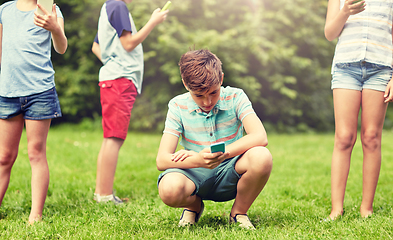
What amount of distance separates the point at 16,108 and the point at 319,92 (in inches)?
399

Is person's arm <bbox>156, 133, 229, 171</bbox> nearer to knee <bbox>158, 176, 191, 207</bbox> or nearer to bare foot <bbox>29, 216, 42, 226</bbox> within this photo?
knee <bbox>158, 176, 191, 207</bbox>

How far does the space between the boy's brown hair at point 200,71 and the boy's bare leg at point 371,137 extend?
1.11 m

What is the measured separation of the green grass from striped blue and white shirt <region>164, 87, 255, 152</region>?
0.57 metres

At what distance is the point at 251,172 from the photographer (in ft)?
7.29

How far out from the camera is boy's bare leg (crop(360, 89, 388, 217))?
2.58 meters

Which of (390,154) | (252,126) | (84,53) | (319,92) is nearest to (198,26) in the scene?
(84,53)

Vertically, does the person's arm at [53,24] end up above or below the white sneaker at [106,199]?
above

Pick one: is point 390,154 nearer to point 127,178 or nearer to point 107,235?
point 127,178

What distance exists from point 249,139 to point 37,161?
4.92 feet

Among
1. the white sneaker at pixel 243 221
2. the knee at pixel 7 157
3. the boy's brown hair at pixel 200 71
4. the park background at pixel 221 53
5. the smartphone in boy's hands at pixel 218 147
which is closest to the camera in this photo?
the smartphone in boy's hands at pixel 218 147

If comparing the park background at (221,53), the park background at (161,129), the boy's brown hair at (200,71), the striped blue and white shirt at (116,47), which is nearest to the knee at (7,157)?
the park background at (161,129)

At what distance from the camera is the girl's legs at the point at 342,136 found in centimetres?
261

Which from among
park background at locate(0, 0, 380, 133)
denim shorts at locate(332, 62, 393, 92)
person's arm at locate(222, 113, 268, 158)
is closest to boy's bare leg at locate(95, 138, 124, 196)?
person's arm at locate(222, 113, 268, 158)

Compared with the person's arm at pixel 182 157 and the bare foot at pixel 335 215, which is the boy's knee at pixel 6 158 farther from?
the bare foot at pixel 335 215
